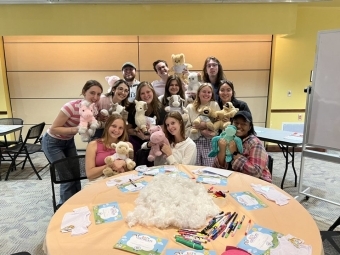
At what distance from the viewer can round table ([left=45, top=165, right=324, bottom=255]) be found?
1243mm

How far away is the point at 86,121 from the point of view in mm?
2754

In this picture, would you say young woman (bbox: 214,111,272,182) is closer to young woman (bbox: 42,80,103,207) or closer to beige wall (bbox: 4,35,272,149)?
young woman (bbox: 42,80,103,207)

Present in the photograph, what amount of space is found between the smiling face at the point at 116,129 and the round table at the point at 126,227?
636mm

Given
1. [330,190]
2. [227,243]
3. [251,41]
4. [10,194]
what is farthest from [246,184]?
[251,41]

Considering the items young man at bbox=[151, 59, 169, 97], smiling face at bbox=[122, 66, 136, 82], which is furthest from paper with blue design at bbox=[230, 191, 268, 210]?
smiling face at bbox=[122, 66, 136, 82]

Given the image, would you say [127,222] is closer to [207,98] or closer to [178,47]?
[207,98]

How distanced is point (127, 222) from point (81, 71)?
4238mm

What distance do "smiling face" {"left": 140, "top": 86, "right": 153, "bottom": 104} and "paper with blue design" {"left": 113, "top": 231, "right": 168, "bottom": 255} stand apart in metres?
1.80

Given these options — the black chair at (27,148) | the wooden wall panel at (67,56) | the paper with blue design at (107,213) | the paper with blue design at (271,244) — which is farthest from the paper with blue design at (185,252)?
the wooden wall panel at (67,56)

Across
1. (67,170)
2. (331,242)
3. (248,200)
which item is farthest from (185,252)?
(67,170)

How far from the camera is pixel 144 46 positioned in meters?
5.02

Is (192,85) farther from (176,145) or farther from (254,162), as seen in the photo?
(254,162)

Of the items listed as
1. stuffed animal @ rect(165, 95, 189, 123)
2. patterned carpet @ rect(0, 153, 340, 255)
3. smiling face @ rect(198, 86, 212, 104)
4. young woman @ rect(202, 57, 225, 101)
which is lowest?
patterned carpet @ rect(0, 153, 340, 255)

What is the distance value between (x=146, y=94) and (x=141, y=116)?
243mm
